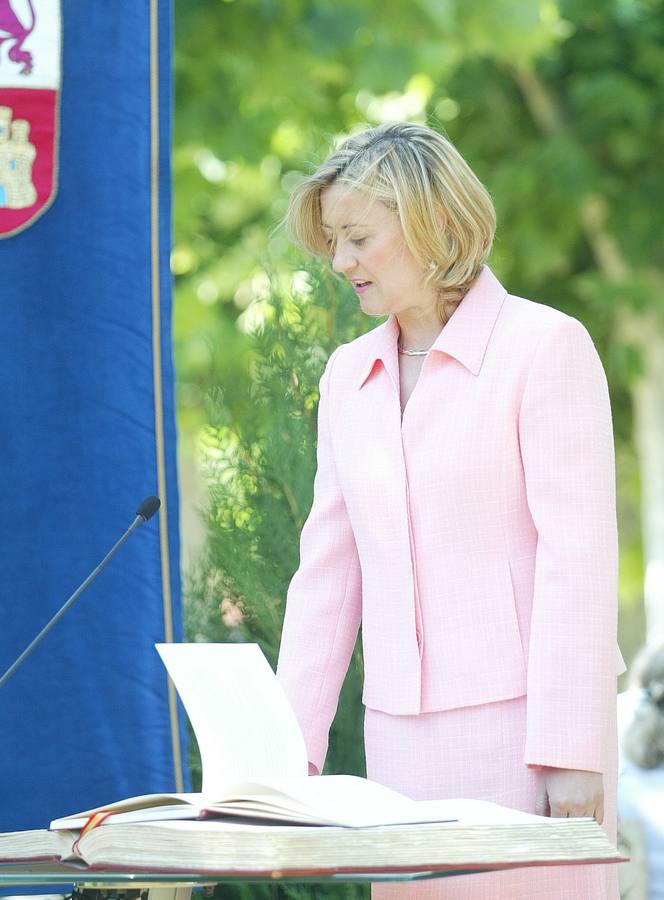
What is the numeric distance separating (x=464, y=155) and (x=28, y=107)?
4.45 meters

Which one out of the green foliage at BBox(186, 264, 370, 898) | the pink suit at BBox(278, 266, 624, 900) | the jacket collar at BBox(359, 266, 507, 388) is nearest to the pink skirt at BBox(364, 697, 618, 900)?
the pink suit at BBox(278, 266, 624, 900)

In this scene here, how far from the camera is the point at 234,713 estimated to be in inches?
63.0

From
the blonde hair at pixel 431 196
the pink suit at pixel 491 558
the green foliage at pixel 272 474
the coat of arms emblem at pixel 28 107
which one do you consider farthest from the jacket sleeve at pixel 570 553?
the green foliage at pixel 272 474

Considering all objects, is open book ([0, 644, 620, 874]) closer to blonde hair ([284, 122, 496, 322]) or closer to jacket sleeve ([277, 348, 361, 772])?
jacket sleeve ([277, 348, 361, 772])

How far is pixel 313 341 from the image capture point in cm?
352

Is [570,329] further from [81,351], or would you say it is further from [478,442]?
[81,351]

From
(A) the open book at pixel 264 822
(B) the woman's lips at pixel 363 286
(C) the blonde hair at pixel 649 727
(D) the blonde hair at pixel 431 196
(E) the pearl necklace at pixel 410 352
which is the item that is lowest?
(C) the blonde hair at pixel 649 727

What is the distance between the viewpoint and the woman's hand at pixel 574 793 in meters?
1.72

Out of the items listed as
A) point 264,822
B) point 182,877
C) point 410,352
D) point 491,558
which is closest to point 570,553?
point 491,558

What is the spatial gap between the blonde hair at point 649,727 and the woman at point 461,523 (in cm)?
182

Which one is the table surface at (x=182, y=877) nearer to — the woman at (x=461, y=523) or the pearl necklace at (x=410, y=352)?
the woman at (x=461, y=523)

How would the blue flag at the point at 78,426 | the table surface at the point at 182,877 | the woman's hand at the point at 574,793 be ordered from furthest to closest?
1. the blue flag at the point at 78,426
2. the woman's hand at the point at 574,793
3. the table surface at the point at 182,877

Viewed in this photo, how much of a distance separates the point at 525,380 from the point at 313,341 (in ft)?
5.62

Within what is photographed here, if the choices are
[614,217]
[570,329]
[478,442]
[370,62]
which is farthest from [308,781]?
[614,217]
